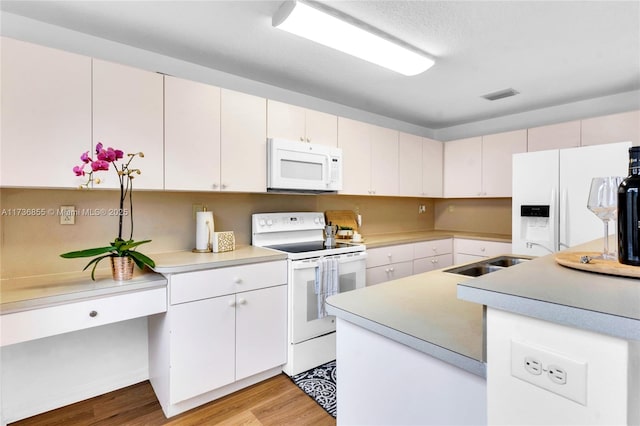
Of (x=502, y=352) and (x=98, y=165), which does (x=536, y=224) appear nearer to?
(x=502, y=352)

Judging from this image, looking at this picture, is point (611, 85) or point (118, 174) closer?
point (118, 174)

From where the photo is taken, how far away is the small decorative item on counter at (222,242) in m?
2.36

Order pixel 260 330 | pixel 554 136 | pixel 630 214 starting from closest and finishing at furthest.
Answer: pixel 630 214, pixel 260 330, pixel 554 136

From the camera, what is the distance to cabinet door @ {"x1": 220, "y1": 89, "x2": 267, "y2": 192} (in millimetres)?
2326

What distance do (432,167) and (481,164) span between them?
0.55 metres

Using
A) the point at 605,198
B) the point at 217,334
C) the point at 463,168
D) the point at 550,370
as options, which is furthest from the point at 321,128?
the point at 550,370

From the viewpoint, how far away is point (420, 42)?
2117 millimetres

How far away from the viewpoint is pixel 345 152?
3066mm

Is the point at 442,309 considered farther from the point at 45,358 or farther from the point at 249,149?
the point at 45,358

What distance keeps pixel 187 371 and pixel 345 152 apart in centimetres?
217

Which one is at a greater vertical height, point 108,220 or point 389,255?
point 108,220

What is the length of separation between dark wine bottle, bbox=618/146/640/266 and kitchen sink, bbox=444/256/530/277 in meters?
0.98

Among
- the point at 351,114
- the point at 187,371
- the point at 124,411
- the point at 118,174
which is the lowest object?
the point at 124,411

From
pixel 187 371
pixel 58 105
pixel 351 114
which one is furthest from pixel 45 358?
pixel 351 114
